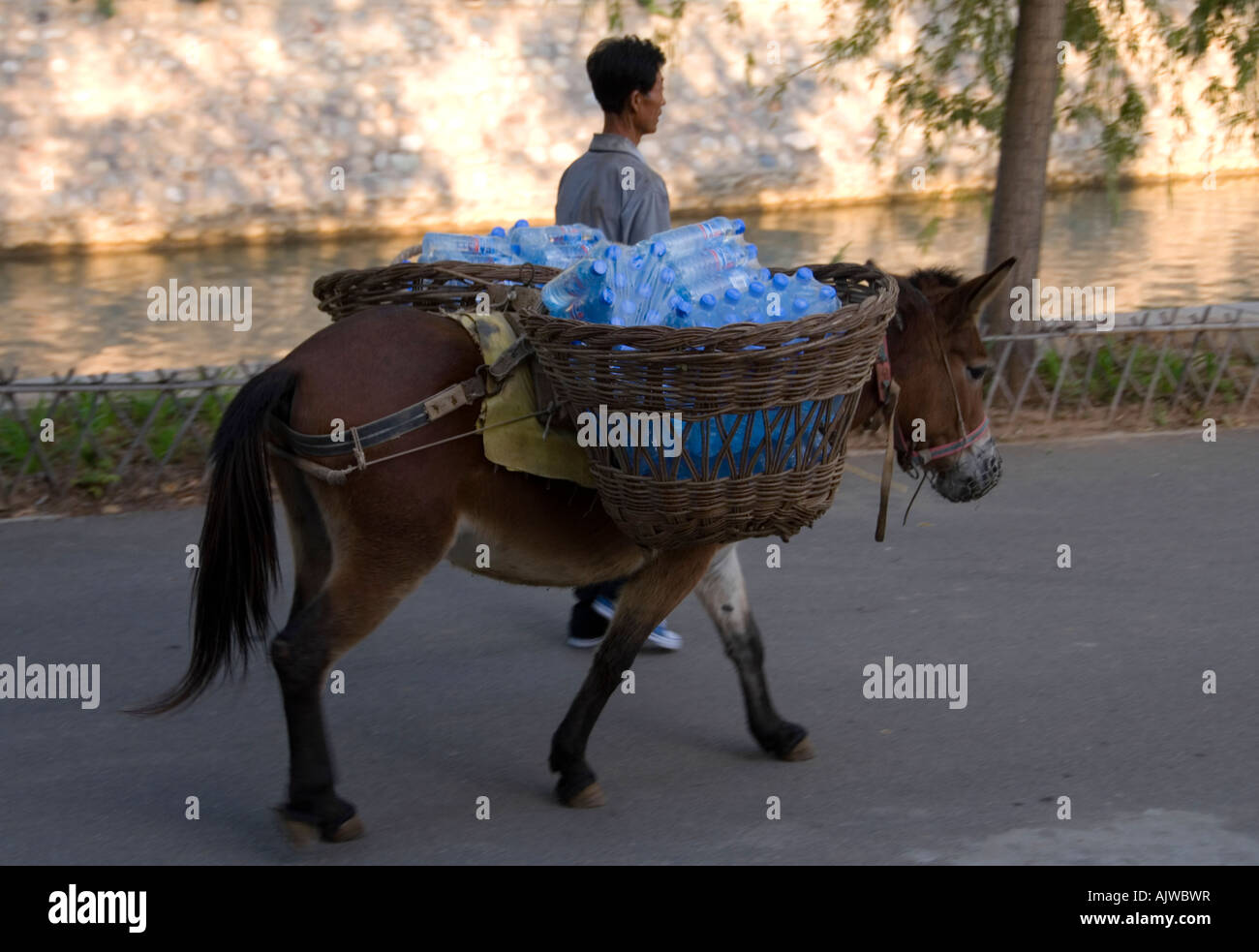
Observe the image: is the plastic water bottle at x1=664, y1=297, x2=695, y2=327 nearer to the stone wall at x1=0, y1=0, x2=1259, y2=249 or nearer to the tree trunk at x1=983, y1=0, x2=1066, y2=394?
the tree trunk at x1=983, y1=0, x2=1066, y2=394

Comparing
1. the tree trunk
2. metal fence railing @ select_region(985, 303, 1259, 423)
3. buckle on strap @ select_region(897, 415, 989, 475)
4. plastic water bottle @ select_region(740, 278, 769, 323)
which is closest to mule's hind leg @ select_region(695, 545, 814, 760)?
buckle on strap @ select_region(897, 415, 989, 475)

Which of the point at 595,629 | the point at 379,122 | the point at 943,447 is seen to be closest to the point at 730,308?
the point at 943,447

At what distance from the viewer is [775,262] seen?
45.8ft

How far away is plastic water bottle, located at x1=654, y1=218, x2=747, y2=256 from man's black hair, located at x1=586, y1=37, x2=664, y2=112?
124 cm

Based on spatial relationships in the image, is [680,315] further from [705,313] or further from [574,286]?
[574,286]

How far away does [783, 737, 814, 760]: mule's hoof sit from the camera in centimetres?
457

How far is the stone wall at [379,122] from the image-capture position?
16172 mm

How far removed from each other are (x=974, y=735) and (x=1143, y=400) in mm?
4032

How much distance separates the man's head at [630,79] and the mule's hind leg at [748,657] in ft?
5.15

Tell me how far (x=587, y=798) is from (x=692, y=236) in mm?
1645

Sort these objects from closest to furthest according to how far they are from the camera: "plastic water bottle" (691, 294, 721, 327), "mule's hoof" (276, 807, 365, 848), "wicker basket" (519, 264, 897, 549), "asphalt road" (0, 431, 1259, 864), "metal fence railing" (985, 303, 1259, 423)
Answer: "wicker basket" (519, 264, 897, 549)
"plastic water bottle" (691, 294, 721, 327)
"mule's hoof" (276, 807, 365, 848)
"asphalt road" (0, 431, 1259, 864)
"metal fence railing" (985, 303, 1259, 423)

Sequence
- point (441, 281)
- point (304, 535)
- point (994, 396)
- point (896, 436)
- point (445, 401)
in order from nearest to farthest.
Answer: point (445, 401), point (304, 535), point (441, 281), point (896, 436), point (994, 396)

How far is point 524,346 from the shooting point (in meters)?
3.97

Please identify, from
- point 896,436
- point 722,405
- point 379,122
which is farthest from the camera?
point 379,122
